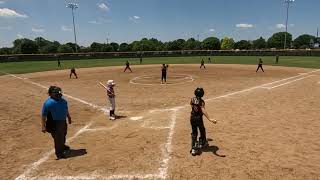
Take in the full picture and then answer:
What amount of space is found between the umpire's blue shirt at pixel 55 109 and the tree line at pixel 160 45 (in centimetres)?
10866

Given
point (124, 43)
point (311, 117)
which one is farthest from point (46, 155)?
point (124, 43)

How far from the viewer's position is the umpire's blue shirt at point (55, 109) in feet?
29.6

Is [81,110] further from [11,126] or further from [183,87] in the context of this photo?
[183,87]

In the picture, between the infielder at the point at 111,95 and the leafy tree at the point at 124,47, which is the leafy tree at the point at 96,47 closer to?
the leafy tree at the point at 124,47

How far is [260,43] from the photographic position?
174 m

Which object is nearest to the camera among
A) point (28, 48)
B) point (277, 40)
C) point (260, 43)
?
point (28, 48)

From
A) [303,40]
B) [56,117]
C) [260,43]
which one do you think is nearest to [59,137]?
[56,117]

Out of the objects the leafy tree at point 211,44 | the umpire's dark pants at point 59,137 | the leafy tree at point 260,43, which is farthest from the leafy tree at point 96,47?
the umpire's dark pants at point 59,137

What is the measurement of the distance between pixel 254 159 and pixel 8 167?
676cm

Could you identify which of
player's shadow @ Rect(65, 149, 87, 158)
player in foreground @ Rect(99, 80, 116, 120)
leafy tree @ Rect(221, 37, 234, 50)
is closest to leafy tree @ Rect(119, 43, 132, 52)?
leafy tree @ Rect(221, 37, 234, 50)

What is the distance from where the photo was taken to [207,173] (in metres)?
8.07

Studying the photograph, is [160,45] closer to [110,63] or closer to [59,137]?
[110,63]

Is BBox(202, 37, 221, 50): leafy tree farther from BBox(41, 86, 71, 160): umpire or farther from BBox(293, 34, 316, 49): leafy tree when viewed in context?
BBox(41, 86, 71, 160): umpire

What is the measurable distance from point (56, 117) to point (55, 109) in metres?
0.25
